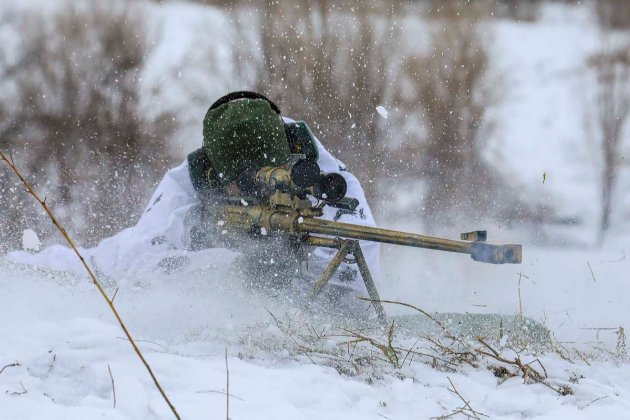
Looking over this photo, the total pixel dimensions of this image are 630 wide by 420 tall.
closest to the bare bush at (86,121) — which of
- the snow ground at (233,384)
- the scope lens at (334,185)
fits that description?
the scope lens at (334,185)

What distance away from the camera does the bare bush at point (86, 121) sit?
626 inches

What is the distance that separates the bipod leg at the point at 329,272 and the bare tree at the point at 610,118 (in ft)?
49.2

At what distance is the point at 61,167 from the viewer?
52.6ft

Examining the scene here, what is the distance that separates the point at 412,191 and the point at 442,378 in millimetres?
13754

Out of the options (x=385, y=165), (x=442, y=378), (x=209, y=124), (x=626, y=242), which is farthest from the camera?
(x=626, y=242)

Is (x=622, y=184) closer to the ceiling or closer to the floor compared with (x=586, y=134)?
closer to the floor

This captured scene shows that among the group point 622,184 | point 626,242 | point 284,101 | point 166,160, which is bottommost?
point 626,242

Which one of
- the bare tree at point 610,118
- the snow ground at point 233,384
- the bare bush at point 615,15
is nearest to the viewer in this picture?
the snow ground at point 233,384

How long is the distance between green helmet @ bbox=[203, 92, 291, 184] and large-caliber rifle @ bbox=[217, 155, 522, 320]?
9.1 inches

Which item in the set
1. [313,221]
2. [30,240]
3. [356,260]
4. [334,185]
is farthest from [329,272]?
[30,240]

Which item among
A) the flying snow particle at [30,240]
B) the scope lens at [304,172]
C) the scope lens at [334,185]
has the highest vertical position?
the scope lens at [304,172]

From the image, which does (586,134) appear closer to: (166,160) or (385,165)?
(385,165)

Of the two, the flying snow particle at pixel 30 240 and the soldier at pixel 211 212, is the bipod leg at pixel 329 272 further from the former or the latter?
the flying snow particle at pixel 30 240

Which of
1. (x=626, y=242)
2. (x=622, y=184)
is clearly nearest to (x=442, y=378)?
(x=626, y=242)
